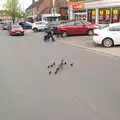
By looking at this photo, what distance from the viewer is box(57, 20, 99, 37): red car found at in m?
28.0

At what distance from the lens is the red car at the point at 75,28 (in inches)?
1102

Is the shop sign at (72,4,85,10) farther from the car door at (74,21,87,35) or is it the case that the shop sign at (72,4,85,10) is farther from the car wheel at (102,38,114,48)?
the car wheel at (102,38,114,48)

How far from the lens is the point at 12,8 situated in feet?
294

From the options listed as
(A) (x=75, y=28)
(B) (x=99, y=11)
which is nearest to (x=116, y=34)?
(A) (x=75, y=28)

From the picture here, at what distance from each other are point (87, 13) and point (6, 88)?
37.9 m

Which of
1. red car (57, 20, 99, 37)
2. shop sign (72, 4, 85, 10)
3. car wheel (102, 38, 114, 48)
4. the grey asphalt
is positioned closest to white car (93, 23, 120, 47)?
car wheel (102, 38, 114, 48)

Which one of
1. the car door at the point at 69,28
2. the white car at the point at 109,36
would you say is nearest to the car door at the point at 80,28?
the car door at the point at 69,28

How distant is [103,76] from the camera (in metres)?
9.47

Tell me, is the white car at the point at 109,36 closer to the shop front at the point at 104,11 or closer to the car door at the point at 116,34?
the car door at the point at 116,34

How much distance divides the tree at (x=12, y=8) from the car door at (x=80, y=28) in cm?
6251

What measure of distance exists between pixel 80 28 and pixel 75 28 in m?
0.49

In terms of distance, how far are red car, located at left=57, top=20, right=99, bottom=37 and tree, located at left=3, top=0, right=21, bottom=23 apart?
6208 centimetres

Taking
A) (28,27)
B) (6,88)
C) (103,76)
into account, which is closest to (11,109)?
(6,88)

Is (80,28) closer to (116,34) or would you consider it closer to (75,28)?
(75,28)
